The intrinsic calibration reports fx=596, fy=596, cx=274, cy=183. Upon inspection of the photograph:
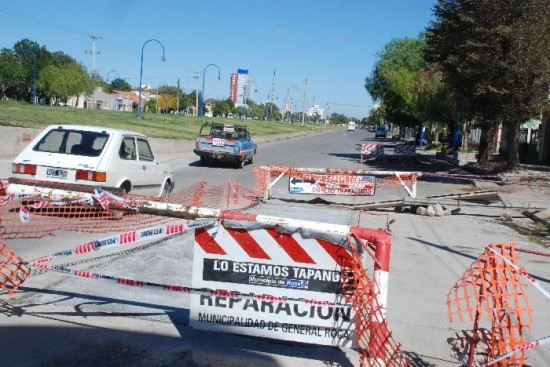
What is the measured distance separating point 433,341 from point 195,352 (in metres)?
2.18

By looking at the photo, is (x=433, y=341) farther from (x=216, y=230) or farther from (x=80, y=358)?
(x=80, y=358)

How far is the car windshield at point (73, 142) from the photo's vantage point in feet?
34.1

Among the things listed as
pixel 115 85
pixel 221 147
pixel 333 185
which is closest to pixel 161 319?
pixel 333 185

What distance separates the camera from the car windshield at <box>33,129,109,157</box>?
409 inches

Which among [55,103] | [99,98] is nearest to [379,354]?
[55,103]

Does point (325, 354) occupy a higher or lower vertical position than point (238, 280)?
lower

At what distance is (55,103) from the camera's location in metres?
108

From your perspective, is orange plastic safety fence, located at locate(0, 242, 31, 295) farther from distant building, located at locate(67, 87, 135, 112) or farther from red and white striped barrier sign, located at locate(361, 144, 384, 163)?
distant building, located at locate(67, 87, 135, 112)

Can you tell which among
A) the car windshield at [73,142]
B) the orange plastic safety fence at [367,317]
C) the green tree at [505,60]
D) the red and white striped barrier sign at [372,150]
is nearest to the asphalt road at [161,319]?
the orange plastic safety fence at [367,317]

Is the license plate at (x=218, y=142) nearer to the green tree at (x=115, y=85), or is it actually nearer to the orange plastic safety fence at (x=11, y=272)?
the orange plastic safety fence at (x=11, y=272)

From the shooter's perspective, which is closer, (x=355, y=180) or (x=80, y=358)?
(x=80, y=358)

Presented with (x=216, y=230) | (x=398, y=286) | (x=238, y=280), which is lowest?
(x=398, y=286)

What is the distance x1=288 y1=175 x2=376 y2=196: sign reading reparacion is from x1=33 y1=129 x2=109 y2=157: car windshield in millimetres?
6208

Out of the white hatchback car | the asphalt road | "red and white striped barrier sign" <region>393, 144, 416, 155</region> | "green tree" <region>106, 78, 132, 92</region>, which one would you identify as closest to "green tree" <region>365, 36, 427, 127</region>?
"red and white striped barrier sign" <region>393, 144, 416, 155</region>
